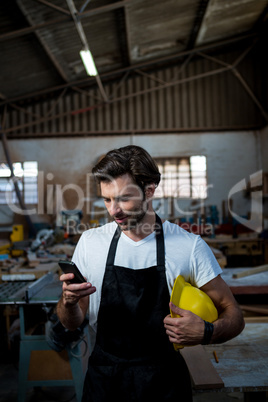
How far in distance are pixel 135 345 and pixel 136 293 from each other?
214 mm

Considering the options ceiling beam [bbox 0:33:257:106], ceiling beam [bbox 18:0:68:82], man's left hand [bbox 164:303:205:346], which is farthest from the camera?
ceiling beam [bbox 0:33:257:106]


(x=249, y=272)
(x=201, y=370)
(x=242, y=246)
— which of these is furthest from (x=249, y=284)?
(x=242, y=246)

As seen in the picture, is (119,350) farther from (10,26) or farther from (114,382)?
(10,26)

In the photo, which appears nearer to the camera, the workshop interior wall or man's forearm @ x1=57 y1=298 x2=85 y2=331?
man's forearm @ x1=57 y1=298 x2=85 y2=331

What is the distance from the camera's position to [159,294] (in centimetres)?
141

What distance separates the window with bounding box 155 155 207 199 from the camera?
8.02m

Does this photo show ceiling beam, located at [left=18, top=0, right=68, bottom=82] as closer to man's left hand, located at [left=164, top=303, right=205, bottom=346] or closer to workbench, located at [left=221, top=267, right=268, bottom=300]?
workbench, located at [left=221, top=267, right=268, bottom=300]

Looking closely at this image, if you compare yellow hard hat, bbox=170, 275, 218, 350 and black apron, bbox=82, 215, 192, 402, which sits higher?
yellow hard hat, bbox=170, 275, 218, 350

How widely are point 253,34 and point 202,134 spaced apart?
2.59 m

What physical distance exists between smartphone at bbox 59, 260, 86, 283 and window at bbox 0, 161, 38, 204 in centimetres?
715

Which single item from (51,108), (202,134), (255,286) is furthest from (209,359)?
(51,108)

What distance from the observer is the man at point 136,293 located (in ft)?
4.50

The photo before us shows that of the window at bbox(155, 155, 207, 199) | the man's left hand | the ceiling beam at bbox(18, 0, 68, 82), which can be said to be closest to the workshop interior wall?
the window at bbox(155, 155, 207, 199)

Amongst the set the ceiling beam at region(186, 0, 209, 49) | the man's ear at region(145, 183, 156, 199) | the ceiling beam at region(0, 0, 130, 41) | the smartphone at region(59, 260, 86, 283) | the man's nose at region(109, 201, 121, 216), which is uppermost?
the ceiling beam at region(186, 0, 209, 49)
